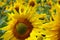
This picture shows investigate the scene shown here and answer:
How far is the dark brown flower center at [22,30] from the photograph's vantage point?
1.18m

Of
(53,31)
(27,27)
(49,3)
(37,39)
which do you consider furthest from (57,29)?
(49,3)

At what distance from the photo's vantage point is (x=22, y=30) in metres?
1.20

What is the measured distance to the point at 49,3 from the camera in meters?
2.56

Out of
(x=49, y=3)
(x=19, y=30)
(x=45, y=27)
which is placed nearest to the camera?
(x=45, y=27)

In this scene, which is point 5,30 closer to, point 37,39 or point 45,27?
point 37,39

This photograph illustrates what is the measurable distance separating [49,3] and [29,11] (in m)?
1.30

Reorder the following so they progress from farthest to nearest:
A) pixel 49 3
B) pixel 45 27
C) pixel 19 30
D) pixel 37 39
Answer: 1. pixel 49 3
2. pixel 19 30
3. pixel 37 39
4. pixel 45 27

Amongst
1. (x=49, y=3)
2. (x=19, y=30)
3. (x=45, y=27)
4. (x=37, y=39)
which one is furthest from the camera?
(x=49, y=3)

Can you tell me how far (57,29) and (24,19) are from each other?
0.39 m

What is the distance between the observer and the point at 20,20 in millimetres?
1229

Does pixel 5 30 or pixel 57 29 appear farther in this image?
pixel 5 30

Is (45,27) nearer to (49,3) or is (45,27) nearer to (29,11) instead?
(29,11)

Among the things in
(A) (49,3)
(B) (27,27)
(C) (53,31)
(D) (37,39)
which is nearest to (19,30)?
(B) (27,27)

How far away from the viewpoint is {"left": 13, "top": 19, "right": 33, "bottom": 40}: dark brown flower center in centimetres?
118
